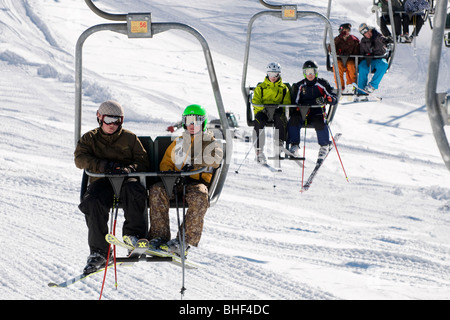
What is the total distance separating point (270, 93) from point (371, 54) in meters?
2.52

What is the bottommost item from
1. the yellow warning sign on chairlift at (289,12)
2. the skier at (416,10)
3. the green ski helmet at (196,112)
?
the green ski helmet at (196,112)

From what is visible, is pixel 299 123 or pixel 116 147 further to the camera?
pixel 299 123

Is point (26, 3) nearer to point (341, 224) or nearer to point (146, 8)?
point (146, 8)

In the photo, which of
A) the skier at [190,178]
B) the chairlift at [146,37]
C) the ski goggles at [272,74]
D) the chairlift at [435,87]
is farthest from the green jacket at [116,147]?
the ski goggles at [272,74]

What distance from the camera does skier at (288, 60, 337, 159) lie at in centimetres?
743

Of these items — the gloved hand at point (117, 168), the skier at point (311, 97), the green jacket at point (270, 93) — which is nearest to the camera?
the gloved hand at point (117, 168)

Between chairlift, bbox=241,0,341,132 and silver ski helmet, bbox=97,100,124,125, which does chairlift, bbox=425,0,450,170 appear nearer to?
silver ski helmet, bbox=97,100,124,125

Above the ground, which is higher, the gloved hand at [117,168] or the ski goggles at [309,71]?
the ski goggles at [309,71]

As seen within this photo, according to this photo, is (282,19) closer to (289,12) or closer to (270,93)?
(289,12)

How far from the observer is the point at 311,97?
24.5 feet

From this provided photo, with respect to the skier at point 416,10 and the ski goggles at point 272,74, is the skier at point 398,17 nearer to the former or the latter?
the skier at point 416,10

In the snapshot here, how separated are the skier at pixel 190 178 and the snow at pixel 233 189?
356 centimetres

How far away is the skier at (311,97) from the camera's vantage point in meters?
7.43

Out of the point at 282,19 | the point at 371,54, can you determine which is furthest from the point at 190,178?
the point at 371,54
